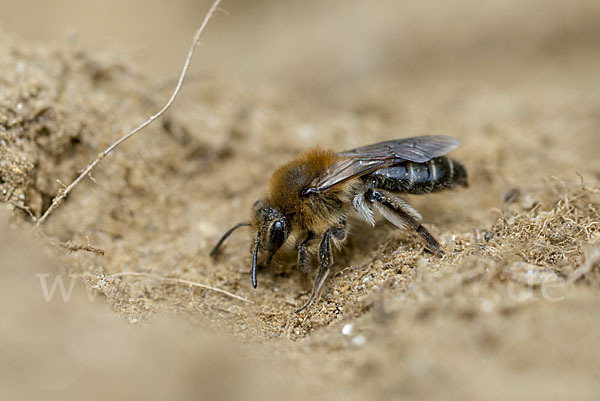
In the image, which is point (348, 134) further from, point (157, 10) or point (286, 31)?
point (157, 10)

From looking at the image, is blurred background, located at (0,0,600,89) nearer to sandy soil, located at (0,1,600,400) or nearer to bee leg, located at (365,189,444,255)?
sandy soil, located at (0,1,600,400)

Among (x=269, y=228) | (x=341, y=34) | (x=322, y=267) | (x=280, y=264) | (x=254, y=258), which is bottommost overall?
(x=280, y=264)

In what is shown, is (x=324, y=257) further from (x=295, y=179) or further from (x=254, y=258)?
(x=295, y=179)

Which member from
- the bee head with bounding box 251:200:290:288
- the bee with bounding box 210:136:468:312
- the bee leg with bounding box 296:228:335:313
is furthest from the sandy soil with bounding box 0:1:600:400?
the bee head with bounding box 251:200:290:288

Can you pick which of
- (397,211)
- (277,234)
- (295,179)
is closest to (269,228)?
(277,234)

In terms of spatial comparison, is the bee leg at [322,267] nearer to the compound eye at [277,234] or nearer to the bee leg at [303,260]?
the bee leg at [303,260]

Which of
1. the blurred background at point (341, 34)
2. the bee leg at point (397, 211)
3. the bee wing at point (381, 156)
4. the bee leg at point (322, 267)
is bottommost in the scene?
the bee leg at point (322, 267)

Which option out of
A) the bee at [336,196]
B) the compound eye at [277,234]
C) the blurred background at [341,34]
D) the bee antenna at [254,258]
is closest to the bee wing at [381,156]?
the bee at [336,196]

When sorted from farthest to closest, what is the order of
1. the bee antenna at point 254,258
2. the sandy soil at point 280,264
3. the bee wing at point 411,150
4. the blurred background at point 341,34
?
the blurred background at point 341,34 < the bee wing at point 411,150 < the bee antenna at point 254,258 < the sandy soil at point 280,264
